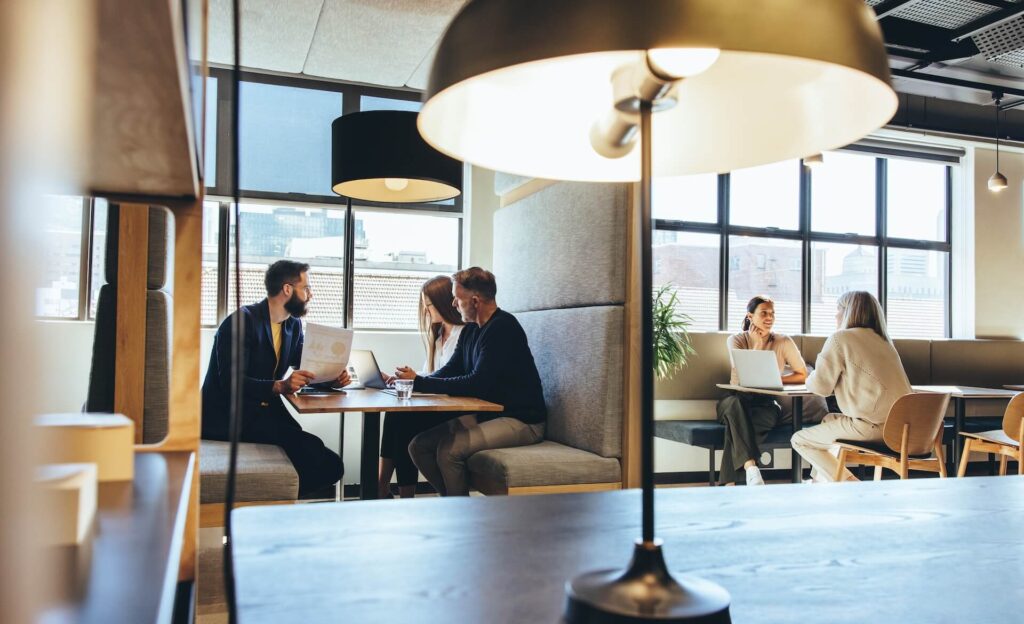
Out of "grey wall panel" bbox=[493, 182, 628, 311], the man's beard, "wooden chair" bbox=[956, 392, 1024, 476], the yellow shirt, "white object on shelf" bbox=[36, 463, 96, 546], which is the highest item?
"grey wall panel" bbox=[493, 182, 628, 311]

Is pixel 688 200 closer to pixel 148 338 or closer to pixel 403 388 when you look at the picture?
pixel 403 388

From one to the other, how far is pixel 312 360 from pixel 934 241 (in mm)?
6200

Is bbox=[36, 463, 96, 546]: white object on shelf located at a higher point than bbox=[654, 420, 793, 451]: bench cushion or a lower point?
higher

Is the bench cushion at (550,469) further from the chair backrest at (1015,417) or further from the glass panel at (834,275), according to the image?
the glass panel at (834,275)

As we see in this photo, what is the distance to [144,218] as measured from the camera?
2.37 m

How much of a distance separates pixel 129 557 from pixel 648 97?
22.0 inches

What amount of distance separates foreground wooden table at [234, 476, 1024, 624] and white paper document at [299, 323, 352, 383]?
2.48 metres

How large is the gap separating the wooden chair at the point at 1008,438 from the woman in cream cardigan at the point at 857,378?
2.38 feet

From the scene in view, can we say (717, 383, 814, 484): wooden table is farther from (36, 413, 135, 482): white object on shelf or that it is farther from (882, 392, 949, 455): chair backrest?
(36, 413, 135, 482): white object on shelf

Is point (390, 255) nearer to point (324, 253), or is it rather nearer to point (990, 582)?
point (324, 253)

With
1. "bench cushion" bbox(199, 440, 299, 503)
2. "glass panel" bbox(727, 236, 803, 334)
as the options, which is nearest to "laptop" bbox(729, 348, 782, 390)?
"glass panel" bbox(727, 236, 803, 334)

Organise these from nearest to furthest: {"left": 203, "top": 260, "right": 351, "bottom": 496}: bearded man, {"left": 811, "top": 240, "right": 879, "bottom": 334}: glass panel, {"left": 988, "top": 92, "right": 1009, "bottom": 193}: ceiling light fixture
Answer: {"left": 203, "top": 260, "right": 351, "bottom": 496}: bearded man → {"left": 988, "top": 92, "right": 1009, "bottom": 193}: ceiling light fixture → {"left": 811, "top": 240, "right": 879, "bottom": 334}: glass panel

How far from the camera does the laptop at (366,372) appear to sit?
3.89 m

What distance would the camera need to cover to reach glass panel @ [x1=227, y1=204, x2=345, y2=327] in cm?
526
